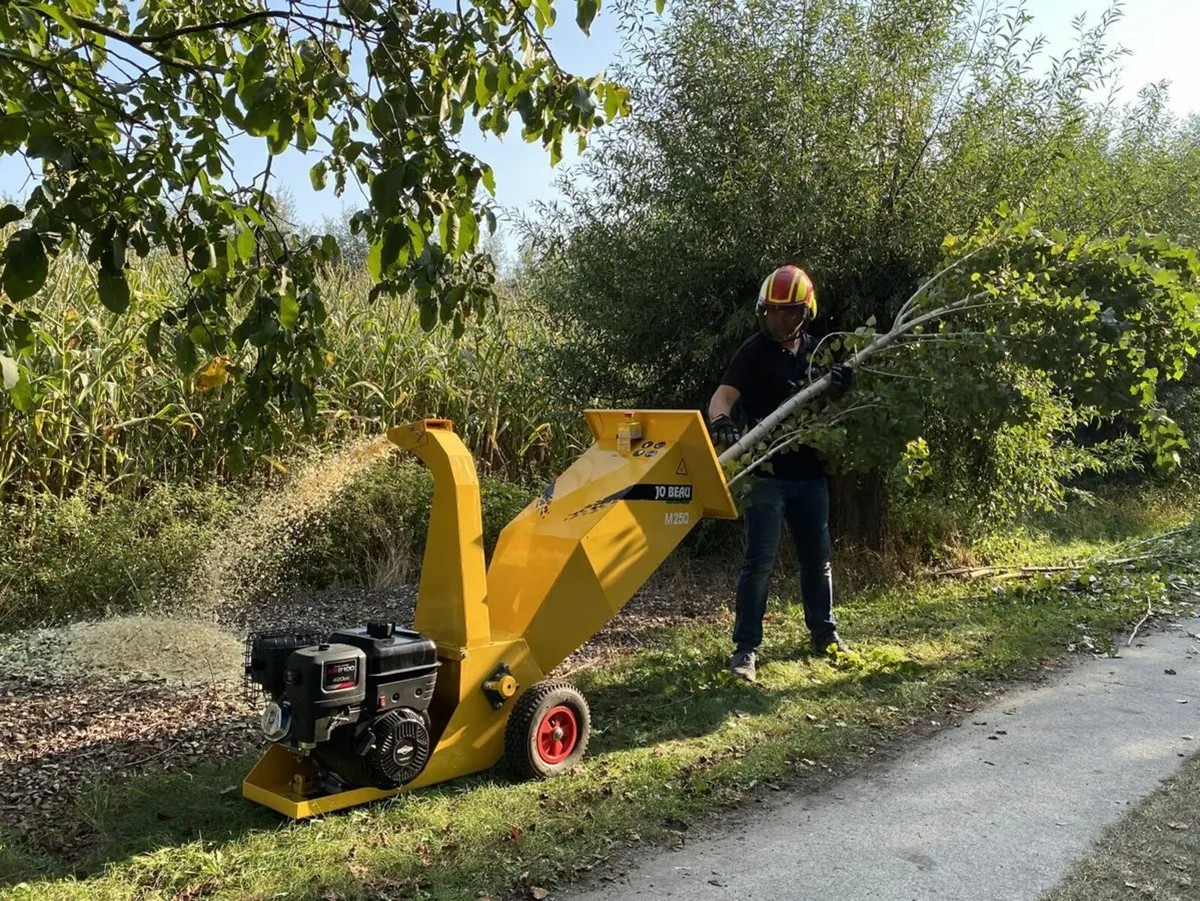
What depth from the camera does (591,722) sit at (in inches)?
195

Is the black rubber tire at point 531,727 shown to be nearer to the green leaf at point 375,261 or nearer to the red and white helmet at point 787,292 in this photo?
the green leaf at point 375,261

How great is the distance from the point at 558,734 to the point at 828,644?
97.0 inches

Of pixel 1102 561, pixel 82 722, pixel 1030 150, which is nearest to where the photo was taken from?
pixel 82 722

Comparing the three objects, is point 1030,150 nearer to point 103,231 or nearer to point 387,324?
point 387,324

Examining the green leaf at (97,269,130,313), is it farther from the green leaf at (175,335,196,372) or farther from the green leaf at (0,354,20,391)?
the green leaf at (175,335,196,372)

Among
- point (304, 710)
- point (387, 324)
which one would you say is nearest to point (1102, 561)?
point (387, 324)

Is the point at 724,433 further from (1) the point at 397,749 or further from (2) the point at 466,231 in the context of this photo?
(1) the point at 397,749

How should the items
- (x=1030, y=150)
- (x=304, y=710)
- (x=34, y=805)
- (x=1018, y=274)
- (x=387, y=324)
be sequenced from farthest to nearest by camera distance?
(x=387, y=324)
(x=1030, y=150)
(x=1018, y=274)
(x=34, y=805)
(x=304, y=710)

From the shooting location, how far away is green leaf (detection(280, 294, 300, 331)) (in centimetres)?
337

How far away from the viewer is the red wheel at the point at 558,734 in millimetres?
4184

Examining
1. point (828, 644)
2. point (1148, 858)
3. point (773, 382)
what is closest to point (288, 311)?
point (773, 382)

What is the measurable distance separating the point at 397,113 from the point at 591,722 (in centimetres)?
309

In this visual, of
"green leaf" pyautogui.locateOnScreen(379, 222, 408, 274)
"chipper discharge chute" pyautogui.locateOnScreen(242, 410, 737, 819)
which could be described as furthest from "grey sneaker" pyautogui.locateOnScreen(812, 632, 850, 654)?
"green leaf" pyautogui.locateOnScreen(379, 222, 408, 274)

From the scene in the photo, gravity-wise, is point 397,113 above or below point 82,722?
above
